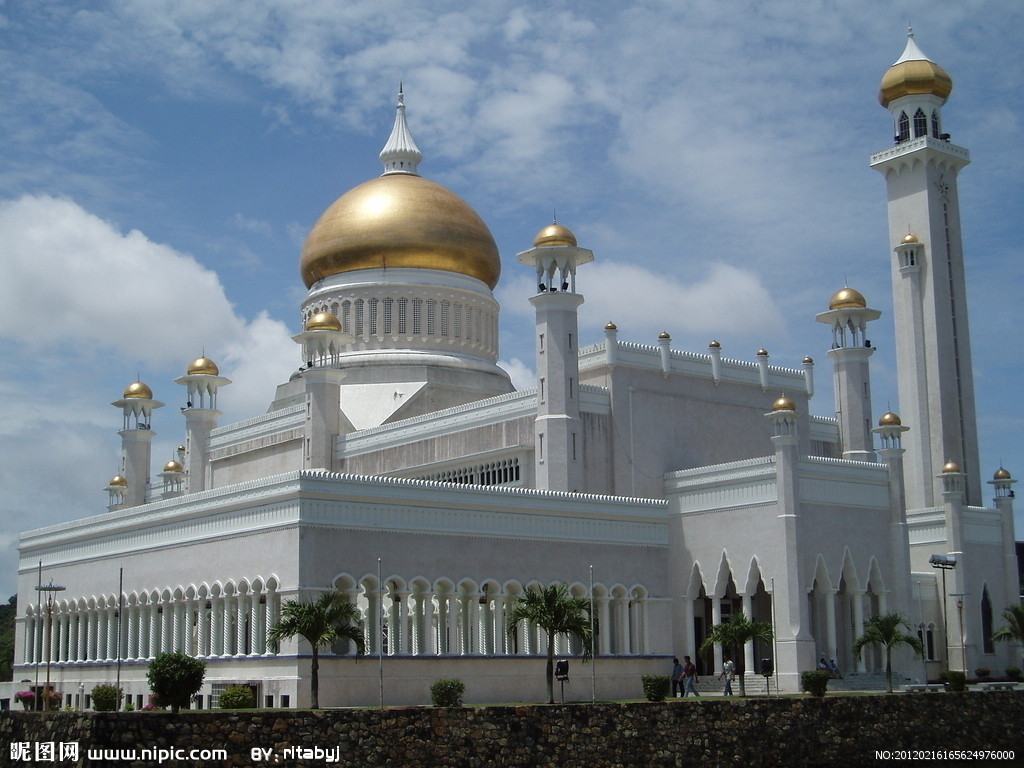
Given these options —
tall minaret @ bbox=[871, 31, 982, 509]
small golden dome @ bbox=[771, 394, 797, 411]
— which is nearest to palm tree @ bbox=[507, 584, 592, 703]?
small golden dome @ bbox=[771, 394, 797, 411]

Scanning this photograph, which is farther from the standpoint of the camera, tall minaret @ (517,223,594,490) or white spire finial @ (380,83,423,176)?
white spire finial @ (380,83,423,176)

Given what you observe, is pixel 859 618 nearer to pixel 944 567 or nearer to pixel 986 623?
pixel 944 567

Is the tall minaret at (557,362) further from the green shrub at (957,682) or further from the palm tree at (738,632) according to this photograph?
the green shrub at (957,682)

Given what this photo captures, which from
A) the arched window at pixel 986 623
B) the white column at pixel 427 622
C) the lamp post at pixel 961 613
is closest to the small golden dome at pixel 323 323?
the white column at pixel 427 622

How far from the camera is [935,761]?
37.4 meters

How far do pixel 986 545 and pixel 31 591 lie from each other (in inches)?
1416

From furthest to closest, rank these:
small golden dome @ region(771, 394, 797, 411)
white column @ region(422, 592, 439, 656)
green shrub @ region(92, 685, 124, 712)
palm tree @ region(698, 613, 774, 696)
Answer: small golden dome @ region(771, 394, 797, 411), palm tree @ region(698, 613, 774, 696), white column @ region(422, 592, 439, 656), green shrub @ region(92, 685, 124, 712)

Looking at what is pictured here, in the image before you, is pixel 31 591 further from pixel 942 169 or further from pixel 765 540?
pixel 942 169

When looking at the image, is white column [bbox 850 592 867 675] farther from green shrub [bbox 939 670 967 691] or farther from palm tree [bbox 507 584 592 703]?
palm tree [bbox 507 584 592 703]

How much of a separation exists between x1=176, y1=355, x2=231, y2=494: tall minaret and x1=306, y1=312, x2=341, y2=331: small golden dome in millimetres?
6920

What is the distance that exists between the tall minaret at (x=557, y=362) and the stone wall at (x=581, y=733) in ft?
43.0

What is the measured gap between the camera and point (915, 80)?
60500 mm

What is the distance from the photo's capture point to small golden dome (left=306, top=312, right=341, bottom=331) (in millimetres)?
53438

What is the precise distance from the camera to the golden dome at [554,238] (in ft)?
156
